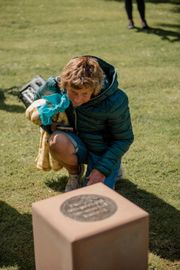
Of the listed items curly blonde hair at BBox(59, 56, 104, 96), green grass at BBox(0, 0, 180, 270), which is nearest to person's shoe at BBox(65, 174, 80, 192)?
green grass at BBox(0, 0, 180, 270)

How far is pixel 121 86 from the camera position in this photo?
263 inches

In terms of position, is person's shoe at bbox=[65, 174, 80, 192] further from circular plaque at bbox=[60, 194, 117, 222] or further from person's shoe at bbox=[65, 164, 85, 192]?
circular plaque at bbox=[60, 194, 117, 222]

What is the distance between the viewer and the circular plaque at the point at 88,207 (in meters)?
2.47

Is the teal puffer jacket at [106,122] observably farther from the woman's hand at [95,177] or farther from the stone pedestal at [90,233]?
the stone pedestal at [90,233]

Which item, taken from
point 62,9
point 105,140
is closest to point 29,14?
point 62,9

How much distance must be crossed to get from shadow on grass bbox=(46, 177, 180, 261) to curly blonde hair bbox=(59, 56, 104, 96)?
3.30 feet

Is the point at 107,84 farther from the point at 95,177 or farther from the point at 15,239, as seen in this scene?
the point at 15,239

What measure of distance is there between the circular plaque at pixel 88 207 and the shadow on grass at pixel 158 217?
2.86ft

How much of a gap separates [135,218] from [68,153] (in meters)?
1.31

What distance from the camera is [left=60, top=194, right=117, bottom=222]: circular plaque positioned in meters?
2.47

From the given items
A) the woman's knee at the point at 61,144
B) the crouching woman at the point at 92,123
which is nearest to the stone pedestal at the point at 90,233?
the crouching woman at the point at 92,123

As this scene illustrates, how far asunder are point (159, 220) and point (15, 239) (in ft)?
3.24

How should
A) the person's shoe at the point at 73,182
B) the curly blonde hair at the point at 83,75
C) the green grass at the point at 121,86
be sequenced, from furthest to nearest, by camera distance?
the person's shoe at the point at 73,182 → the green grass at the point at 121,86 → the curly blonde hair at the point at 83,75

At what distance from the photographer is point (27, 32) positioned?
10.2 meters
